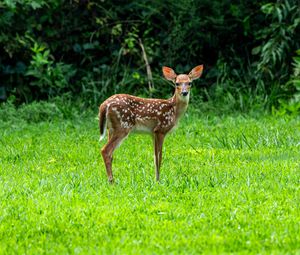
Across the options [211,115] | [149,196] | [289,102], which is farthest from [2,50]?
[149,196]

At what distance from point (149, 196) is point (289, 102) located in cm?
715

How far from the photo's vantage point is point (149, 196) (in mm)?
8555

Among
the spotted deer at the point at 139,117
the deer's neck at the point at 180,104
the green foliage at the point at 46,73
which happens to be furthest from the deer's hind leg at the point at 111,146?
the green foliage at the point at 46,73

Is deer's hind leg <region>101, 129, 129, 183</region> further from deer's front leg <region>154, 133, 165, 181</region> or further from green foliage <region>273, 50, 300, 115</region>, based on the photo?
green foliage <region>273, 50, 300, 115</region>

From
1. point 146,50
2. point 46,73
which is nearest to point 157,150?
point 46,73

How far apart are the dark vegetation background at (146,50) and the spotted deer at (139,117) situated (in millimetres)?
5276

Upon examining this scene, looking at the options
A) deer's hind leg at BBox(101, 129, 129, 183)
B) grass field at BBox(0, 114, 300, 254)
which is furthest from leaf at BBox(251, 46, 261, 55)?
deer's hind leg at BBox(101, 129, 129, 183)

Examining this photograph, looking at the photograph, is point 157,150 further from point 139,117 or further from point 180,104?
point 180,104

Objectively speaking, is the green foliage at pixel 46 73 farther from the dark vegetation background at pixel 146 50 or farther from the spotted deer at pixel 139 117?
the spotted deer at pixel 139 117

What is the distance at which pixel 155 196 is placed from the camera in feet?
28.2

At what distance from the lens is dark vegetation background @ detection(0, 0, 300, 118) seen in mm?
15875

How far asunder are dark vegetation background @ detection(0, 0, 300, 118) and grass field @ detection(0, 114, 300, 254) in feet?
9.93

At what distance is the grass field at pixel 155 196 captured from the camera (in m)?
7.12

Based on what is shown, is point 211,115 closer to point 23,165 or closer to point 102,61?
point 102,61
